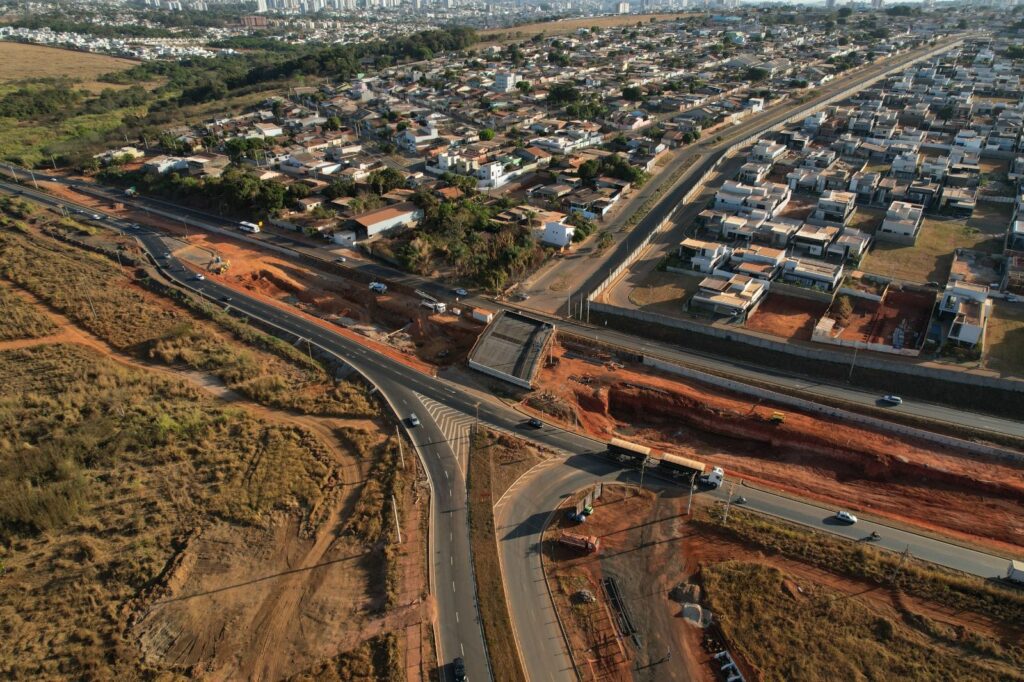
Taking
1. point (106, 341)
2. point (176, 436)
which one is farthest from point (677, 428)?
point (106, 341)

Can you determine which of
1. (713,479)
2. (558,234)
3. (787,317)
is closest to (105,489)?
(713,479)

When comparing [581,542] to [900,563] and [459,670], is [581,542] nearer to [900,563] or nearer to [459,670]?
[459,670]

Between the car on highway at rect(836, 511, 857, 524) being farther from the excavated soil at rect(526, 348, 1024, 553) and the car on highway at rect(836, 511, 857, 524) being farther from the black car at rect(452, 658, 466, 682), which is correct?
the black car at rect(452, 658, 466, 682)

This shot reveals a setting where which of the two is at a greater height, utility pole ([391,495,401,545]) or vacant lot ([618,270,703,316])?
vacant lot ([618,270,703,316])

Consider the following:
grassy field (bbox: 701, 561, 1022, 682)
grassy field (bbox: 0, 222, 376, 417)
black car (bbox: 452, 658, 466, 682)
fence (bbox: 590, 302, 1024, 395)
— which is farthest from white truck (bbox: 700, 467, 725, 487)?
grassy field (bbox: 0, 222, 376, 417)

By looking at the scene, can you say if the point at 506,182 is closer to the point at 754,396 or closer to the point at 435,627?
the point at 754,396

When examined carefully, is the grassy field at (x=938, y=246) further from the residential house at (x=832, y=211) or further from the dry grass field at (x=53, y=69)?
the dry grass field at (x=53, y=69)
